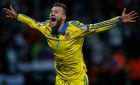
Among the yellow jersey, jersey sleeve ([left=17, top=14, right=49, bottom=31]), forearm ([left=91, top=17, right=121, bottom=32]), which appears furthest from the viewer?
jersey sleeve ([left=17, top=14, right=49, bottom=31])

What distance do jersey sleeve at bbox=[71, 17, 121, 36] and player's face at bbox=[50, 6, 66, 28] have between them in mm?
212

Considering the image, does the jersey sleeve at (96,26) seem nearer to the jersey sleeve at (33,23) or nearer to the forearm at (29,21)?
the jersey sleeve at (33,23)

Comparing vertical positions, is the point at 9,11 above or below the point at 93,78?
above

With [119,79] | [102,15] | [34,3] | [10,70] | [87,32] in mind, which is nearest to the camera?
[87,32]

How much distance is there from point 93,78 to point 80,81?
14.7 feet

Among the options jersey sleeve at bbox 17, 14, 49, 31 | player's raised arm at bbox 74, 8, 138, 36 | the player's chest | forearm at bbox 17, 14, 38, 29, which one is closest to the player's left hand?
player's raised arm at bbox 74, 8, 138, 36

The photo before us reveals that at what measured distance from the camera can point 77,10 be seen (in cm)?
1844

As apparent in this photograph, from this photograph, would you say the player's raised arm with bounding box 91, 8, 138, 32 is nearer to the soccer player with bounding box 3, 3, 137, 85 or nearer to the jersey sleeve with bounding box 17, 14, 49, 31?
the soccer player with bounding box 3, 3, 137, 85

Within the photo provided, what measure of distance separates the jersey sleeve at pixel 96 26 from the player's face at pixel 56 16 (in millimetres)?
212

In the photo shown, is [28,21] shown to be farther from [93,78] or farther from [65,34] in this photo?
[93,78]

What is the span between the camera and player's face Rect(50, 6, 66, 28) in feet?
36.0

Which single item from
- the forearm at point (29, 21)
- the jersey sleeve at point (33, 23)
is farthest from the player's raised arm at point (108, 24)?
the forearm at point (29, 21)

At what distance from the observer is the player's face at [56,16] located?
11.0m

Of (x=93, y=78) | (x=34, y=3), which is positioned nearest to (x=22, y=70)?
(x=93, y=78)
